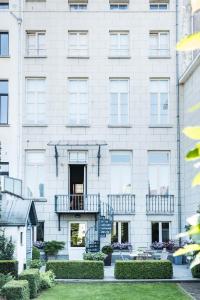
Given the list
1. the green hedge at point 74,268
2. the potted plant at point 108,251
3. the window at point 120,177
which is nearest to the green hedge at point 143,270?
the green hedge at point 74,268

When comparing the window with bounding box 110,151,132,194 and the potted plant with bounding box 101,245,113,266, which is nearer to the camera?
the potted plant with bounding box 101,245,113,266

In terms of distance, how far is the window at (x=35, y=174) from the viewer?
81.9 ft

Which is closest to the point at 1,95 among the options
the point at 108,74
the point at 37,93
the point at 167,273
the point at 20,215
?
the point at 37,93

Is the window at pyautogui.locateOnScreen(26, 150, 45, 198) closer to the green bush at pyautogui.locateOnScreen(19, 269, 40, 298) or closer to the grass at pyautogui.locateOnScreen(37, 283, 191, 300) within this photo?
the grass at pyautogui.locateOnScreen(37, 283, 191, 300)

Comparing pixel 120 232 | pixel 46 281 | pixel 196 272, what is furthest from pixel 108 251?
pixel 46 281

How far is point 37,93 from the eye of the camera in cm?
2534

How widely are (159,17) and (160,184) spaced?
23.3 ft

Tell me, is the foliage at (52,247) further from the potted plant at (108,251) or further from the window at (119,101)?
the window at (119,101)

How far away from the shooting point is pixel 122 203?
25.0 m

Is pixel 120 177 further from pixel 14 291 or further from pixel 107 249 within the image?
pixel 14 291

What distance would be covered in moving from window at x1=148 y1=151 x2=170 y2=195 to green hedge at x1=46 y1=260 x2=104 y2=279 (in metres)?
6.94

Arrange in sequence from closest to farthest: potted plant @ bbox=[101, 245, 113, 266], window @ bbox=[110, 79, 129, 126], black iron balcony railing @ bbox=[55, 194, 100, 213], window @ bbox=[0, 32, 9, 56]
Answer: potted plant @ bbox=[101, 245, 113, 266], window @ bbox=[0, 32, 9, 56], black iron balcony railing @ bbox=[55, 194, 100, 213], window @ bbox=[110, 79, 129, 126]

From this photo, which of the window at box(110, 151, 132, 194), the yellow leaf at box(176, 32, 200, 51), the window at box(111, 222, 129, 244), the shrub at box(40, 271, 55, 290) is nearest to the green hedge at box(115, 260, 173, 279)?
the shrub at box(40, 271, 55, 290)

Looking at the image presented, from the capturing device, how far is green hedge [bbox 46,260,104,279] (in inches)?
745
